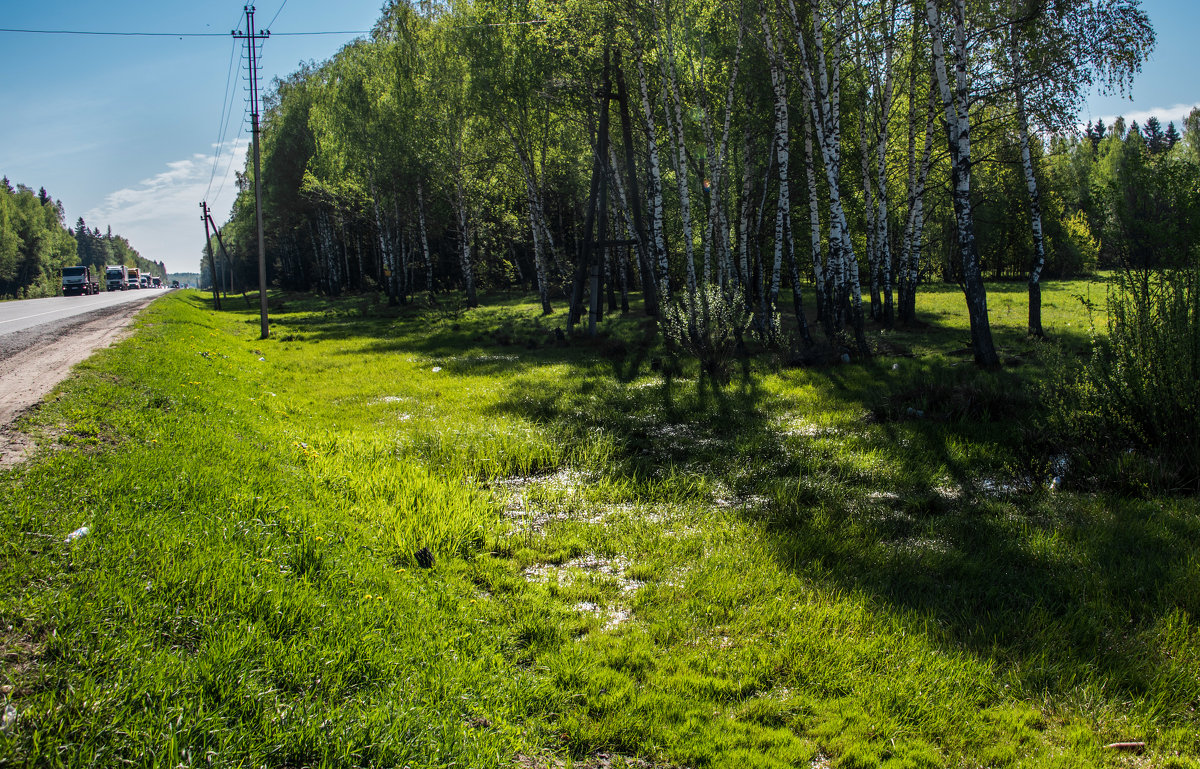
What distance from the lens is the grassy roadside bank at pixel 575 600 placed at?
2.74 meters

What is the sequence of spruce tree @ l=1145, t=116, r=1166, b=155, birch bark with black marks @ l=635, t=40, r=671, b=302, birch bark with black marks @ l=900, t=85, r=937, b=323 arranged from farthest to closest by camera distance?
spruce tree @ l=1145, t=116, r=1166, b=155 < birch bark with black marks @ l=900, t=85, r=937, b=323 < birch bark with black marks @ l=635, t=40, r=671, b=302

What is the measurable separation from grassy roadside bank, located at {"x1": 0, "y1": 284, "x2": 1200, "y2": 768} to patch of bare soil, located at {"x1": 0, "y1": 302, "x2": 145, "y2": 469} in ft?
1.05

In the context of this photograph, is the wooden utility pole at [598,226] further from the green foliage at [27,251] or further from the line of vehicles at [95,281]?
the green foliage at [27,251]

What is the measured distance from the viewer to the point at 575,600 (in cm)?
430

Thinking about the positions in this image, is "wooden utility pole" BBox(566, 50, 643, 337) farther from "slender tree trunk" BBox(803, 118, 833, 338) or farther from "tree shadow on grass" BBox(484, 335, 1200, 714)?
"tree shadow on grass" BBox(484, 335, 1200, 714)

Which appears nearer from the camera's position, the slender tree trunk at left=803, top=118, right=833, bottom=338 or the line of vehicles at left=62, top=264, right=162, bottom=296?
the slender tree trunk at left=803, top=118, right=833, bottom=338

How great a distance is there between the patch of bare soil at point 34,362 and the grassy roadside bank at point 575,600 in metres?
0.32

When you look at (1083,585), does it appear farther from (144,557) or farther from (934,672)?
(144,557)

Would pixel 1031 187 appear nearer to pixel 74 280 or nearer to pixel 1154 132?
pixel 74 280

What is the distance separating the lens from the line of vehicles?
50969 mm

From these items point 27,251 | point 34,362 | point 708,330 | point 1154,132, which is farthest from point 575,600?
point 1154,132

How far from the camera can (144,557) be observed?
Result: 137 inches

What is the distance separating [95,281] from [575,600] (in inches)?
3484

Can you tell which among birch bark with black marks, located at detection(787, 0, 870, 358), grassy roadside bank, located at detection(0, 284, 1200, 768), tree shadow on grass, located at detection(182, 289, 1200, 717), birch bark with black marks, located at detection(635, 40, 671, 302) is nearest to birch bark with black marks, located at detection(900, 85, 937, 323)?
birch bark with black marks, located at detection(787, 0, 870, 358)
